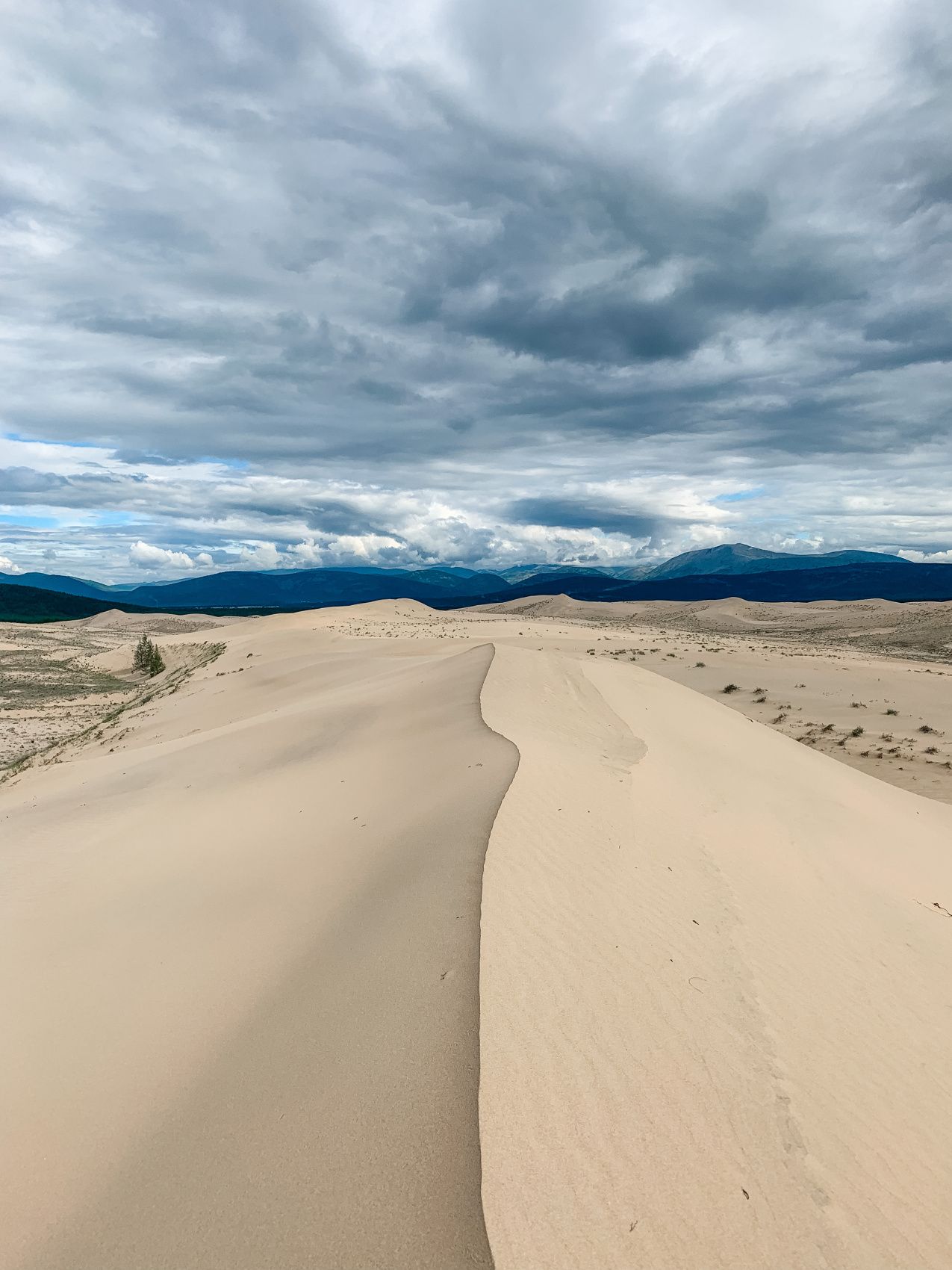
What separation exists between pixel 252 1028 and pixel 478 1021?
4.64ft

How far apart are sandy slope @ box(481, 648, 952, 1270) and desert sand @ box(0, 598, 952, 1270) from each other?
17mm

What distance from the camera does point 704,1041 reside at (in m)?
3.46

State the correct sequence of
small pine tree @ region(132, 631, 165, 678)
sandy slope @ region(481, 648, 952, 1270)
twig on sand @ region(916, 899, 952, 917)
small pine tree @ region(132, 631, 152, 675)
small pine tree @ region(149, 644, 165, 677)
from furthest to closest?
small pine tree @ region(132, 631, 152, 675) < small pine tree @ region(132, 631, 165, 678) < small pine tree @ region(149, 644, 165, 677) < twig on sand @ region(916, 899, 952, 917) < sandy slope @ region(481, 648, 952, 1270)

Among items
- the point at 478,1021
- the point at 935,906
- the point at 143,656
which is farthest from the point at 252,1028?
the point at 143,656

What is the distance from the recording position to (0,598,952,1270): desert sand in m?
2.49

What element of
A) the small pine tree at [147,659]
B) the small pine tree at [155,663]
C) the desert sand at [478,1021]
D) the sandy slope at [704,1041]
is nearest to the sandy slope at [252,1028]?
the desert sand at [478,1021]

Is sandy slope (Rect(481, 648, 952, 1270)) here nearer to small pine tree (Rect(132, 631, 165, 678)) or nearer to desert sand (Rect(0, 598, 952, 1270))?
desert sand (Rect(0, 598, 952, 1270))

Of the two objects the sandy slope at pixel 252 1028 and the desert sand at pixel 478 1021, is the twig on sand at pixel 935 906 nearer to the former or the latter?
the desert sand at pixel 478 1021

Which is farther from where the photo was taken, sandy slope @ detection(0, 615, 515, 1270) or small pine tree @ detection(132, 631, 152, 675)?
small pine tree @ detection(132, 631, 152, 675)

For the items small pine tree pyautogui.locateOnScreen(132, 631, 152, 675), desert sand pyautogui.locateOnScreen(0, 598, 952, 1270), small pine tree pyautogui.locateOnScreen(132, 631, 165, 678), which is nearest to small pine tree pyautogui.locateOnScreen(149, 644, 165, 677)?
small pine tree pyautogui.locateOnScreen(132, 631, 165, 678)

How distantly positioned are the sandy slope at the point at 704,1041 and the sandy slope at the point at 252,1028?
0.28 metres

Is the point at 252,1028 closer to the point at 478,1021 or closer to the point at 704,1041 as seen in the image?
the point at 478,1021

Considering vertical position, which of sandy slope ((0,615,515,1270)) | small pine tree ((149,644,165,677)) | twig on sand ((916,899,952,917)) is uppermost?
sandy slope ((0,615,515,1270))

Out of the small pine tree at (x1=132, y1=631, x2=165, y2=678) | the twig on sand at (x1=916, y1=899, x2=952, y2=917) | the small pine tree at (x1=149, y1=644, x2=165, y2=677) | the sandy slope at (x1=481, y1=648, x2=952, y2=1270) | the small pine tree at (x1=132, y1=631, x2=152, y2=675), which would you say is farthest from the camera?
the small pine tree at (x1=132, y1=631, x2=152, y2=675)
